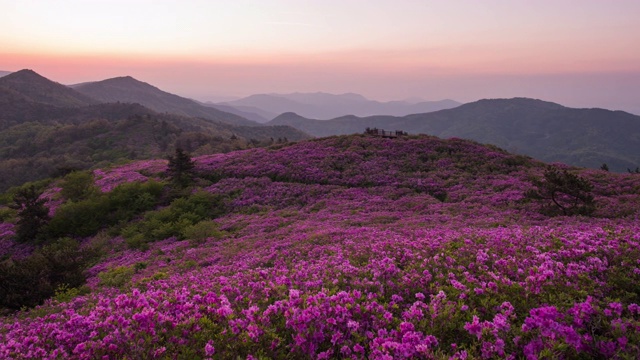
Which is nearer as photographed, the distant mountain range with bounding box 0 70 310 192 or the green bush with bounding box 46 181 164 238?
the green bush with bounding box 46 181 164 238

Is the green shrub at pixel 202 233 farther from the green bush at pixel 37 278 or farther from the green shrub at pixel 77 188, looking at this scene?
the green shrub at pixel 77 188

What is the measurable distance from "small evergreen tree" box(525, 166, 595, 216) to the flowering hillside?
735mm

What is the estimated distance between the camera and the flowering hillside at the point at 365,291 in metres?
4.76

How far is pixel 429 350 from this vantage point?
14.3 ft

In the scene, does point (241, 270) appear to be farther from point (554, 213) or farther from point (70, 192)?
point (70, 192)

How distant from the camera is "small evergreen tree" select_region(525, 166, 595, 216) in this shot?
53.4 feet

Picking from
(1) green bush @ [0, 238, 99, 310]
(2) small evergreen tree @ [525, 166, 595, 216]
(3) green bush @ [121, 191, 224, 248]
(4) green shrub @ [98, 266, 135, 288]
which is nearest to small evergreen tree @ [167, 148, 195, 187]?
(3) green bush @ [121, 191, 224, 248]

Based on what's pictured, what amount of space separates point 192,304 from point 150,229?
16.7 meters

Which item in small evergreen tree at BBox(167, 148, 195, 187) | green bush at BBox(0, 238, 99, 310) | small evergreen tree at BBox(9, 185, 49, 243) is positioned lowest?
small evergreen tree at BBox(9, 185, 49, 243)

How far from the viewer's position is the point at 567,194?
17.0m

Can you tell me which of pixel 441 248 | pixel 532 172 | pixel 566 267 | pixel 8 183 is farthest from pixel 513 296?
pixel 8 183

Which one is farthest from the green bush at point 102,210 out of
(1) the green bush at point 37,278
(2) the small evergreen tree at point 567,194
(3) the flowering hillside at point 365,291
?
(2) the small evergreen tree at point 567,194

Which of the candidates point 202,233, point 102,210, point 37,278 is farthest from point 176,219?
point 37,278

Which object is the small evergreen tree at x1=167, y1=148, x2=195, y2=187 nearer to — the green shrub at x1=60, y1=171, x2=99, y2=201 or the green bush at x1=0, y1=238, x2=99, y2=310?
the green shrub at x1=60, y1=171, x2=99, y2=201
